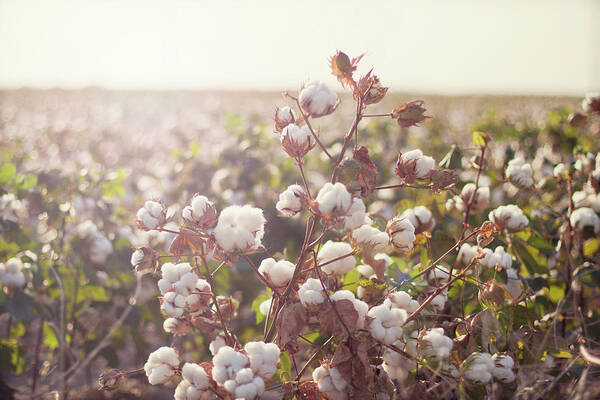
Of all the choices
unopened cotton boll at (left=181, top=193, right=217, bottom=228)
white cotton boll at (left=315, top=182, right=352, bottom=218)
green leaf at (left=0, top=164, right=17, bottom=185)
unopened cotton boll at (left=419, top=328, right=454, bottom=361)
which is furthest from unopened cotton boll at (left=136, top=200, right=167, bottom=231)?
green leaf at (left=0, top=164, right=17, bottom=185)

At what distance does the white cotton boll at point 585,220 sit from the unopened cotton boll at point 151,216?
128cm

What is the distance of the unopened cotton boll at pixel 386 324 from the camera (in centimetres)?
87

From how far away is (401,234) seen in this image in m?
0.98

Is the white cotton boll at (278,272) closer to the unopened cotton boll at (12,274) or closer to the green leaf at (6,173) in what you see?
the unopened cotton boll at (12,274)

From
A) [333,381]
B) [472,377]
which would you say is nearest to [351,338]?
[333,381]

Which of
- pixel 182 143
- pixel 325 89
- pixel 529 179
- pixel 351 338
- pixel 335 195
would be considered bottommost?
pixel 182 143

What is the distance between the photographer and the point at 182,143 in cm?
422

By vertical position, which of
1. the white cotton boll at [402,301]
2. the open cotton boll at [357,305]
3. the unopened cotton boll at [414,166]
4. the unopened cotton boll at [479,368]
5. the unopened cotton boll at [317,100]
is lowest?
the unopened cotton boll at [479,368]

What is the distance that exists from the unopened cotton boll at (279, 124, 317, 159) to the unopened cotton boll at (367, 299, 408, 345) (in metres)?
0.34

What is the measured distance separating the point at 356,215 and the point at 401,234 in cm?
14

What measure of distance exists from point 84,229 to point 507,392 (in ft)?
4.85

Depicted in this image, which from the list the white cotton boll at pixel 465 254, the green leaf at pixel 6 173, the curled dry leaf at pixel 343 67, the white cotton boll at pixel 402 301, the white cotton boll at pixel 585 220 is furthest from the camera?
the green leaf at pixel 6 173

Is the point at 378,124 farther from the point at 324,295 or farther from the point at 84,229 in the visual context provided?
the point at 324,295

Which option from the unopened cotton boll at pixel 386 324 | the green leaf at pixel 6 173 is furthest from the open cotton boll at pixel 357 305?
the green leaf at pixel 6 173
